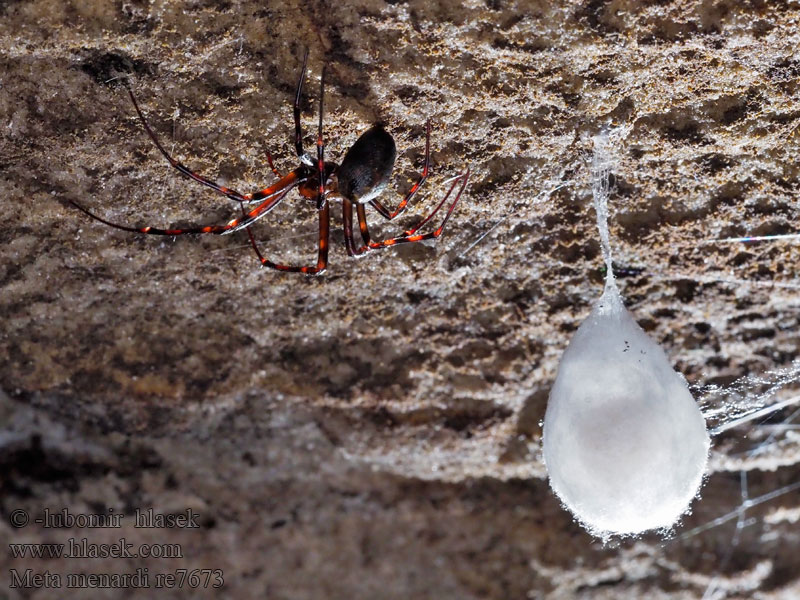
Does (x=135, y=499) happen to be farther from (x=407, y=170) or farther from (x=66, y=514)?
(x=407, y=170)

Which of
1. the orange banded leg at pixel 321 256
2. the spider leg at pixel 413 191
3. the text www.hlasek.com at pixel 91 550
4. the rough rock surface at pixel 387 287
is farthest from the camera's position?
the text www.hlasek.com at pixel 91 550

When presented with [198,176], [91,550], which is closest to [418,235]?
[198,176]

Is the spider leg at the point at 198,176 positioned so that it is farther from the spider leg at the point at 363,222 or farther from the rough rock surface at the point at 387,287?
the spider leg at the point at 363,222

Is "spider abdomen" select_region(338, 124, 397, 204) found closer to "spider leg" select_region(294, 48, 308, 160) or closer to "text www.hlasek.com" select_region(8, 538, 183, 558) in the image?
"spider leg" select_region(294, 48, 308, 160)

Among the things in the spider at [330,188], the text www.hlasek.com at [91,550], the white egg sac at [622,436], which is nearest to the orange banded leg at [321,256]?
the spider at [330,188]

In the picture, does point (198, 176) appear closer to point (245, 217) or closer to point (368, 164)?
point (245, 217)

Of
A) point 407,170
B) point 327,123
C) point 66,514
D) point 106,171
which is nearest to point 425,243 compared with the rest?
point 407,170
